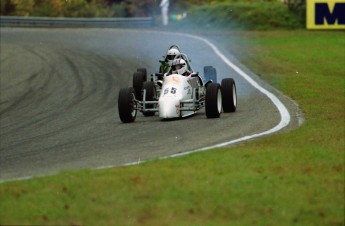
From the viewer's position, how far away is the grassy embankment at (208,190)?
9.73 metres

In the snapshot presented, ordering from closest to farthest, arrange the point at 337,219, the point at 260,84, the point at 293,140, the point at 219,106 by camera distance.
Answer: the point at 337,219 → the point at 293,140 → the point at 219,106 → the point at 260,84

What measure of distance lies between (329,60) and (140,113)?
1496 centimetres

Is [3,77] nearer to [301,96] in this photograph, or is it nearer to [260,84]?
[260,84]

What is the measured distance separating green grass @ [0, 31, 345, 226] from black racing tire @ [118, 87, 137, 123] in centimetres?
492

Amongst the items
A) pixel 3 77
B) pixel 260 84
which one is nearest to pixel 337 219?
pixel 260 84

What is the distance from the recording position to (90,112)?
2200cm

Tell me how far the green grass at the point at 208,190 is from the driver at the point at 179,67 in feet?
17.9

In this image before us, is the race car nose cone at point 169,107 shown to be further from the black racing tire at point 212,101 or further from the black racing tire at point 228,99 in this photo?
the black racing tire at point 228,99

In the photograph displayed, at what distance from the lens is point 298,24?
2088 inches

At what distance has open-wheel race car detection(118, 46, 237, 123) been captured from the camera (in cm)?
1895

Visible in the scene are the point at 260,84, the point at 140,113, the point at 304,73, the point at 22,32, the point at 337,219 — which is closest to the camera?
the point at 337,219

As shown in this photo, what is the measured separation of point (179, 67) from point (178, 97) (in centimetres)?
101

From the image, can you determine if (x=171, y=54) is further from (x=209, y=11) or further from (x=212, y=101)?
(x=209, y=11)

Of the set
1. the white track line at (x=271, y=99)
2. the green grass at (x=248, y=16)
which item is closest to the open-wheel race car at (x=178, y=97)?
the white track line at (x=271, y=99)
